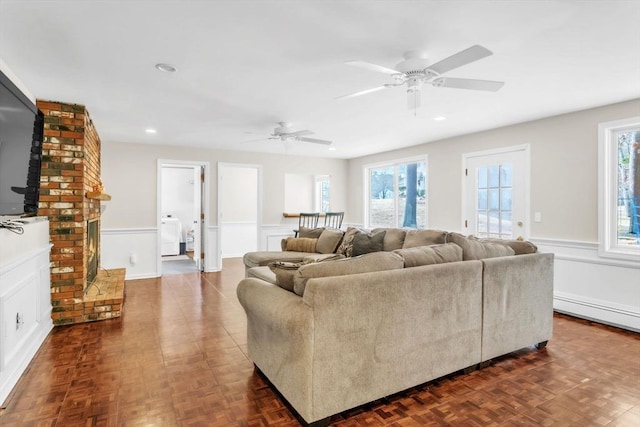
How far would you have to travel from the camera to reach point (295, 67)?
269 cm

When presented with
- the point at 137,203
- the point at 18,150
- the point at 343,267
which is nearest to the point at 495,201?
the point at 343,267

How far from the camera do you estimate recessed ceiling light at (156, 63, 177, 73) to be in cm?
264

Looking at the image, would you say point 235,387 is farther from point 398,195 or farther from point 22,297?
point 398,195

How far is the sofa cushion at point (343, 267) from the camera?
1908 mm

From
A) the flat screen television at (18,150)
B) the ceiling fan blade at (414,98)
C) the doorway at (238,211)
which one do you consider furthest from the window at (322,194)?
the flat screen television at (18,150)

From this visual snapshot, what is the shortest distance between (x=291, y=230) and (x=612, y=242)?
201 inches

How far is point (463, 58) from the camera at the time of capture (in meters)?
2.04

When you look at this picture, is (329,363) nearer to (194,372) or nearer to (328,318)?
(328,318)

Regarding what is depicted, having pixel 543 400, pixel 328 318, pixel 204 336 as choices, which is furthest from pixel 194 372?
pixel 543 400

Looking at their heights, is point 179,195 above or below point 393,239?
above

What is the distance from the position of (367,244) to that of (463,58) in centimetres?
223

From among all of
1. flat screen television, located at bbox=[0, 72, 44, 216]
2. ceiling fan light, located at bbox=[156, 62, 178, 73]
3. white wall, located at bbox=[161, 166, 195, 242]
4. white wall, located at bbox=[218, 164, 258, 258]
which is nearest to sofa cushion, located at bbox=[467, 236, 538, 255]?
ceiling fan light, located at bbox=[156, 62, 178, 73]

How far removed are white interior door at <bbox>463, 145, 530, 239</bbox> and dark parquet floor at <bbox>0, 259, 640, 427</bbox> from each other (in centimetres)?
159

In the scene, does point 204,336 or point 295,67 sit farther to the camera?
point 204,336
